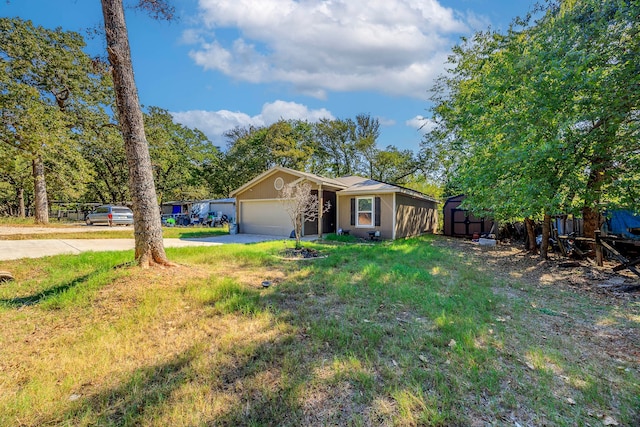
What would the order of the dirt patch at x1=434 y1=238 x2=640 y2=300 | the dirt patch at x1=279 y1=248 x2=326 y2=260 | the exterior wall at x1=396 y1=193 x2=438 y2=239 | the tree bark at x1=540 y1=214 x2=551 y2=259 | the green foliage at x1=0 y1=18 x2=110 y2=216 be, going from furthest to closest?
the exterior wall at x1=396 y1=193 x2=438 y2=239
the green foliage at x1=0 y1=18 x2=110 y2=216
the tree bark at x1=540 y1=214 x2=551 y2=259
the dirt patch at x1=279 y1=248 x2=326 y2=260
the dirt patch at x1=434 y1=238 x2=640 y2=300

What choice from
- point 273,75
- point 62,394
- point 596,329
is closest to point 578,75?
point 596,329

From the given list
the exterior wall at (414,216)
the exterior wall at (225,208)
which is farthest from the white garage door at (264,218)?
the exterior wall at (225,208)

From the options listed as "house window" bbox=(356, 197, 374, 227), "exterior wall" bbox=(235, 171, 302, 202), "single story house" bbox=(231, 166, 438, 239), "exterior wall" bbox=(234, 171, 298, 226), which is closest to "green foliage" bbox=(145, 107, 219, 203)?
"exterior wall" bbox=(234, 171, 298, 226)

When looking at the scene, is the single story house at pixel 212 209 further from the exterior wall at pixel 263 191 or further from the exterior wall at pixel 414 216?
the exterior wall at pixel 414 216

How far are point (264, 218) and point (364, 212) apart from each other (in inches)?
207

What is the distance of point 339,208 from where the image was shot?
1349 cm

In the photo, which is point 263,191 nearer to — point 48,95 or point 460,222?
point 460,222

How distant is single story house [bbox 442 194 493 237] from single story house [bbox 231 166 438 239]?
1.69 m

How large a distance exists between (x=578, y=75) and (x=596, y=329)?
420 centimetres

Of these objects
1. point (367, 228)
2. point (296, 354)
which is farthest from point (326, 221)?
point (296, 354)

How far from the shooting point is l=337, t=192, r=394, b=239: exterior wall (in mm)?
12266

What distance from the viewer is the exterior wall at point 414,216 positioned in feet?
42.1

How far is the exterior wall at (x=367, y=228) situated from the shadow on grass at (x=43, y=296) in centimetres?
994

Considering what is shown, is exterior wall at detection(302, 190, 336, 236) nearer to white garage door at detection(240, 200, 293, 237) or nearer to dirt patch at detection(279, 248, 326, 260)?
white garage door at detection(240, 200, 293, 237)
